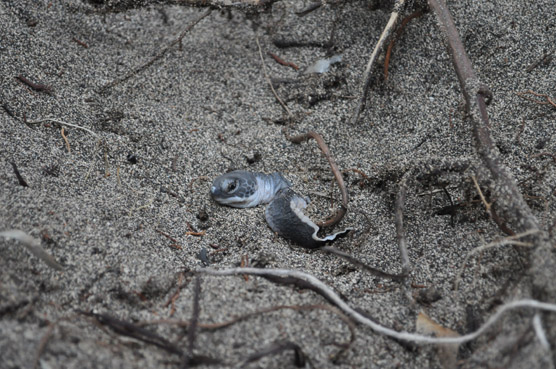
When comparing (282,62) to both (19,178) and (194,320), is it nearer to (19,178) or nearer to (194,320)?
(19,178)

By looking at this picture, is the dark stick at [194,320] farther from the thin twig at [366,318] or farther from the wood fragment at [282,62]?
the wood fragment at [282,62]

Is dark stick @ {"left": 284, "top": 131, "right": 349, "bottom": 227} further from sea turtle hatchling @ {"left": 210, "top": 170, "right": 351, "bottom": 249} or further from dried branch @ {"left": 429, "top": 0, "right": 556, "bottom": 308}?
dried branch @ {"left": 429, "top": 0, "right": 556, "bottom": 308}

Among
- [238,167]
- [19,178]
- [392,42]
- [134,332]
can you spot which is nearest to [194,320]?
[134,332]

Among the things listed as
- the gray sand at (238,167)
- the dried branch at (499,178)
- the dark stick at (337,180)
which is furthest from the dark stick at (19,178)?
the dried branch at (499,178)

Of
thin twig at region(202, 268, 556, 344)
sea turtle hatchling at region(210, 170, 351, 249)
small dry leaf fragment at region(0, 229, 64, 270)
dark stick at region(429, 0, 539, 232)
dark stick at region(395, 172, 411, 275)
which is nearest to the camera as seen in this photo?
thin twig at region(202, 268, 556, 344)

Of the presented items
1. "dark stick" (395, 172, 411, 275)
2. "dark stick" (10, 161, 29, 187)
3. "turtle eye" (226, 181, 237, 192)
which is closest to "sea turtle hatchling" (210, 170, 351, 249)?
"turtle eye" (226, 181, 237, 192)

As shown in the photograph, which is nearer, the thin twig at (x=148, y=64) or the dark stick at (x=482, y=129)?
the dark stick at (x=482, y=129)
